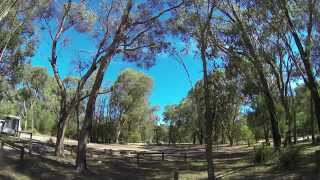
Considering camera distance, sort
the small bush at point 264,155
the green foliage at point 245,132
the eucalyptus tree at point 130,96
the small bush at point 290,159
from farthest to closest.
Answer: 1. the green foliage at point 245,132
2. the eucalyptus tree at point 130,96
3. the small bush at point 264,155
4. the small bush at point 290,159

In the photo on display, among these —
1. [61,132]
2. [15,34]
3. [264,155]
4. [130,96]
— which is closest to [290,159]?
[264,155]

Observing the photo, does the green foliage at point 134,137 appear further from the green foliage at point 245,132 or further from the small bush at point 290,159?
the small bush at point 290,159

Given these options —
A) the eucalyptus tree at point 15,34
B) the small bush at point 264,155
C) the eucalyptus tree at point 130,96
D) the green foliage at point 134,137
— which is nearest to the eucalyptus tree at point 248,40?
the small bush at point 264,155

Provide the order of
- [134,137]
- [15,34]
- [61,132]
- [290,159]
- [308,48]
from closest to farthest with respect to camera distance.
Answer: [290,159] < [308,48] < [61,132] < [15,34] < [134,137]

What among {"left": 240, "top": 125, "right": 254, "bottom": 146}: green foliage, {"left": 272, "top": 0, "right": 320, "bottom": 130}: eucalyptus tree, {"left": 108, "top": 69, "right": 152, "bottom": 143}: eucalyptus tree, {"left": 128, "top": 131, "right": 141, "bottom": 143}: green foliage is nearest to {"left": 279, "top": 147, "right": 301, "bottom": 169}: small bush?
{"left": 272, "top": 0, "right": 320, "bottom": 130}: eucalyptus tree

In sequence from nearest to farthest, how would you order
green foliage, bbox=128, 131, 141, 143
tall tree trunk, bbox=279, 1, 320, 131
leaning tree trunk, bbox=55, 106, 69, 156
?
tall tree trunk, bbox=279, 1, 320, 131 < leaning tree trunk, bbox=55, 106, 69, 156 < green foliage, bbox=128, 131, 141, 143

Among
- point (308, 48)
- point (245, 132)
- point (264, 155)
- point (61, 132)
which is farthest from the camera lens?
point (245, 132)

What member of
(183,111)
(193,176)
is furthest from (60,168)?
(183,111)

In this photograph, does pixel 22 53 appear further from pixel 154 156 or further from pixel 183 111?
→ pixel 183 111

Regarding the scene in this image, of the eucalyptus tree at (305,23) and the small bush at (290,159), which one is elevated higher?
the eucalyptus tree at (305,23)

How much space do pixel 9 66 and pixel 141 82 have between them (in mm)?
35942

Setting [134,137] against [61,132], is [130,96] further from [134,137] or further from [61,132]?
[61,132]

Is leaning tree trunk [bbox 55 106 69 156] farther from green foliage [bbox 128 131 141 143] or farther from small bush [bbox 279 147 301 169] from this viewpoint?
green foliage [bbox 128 131 141 143]

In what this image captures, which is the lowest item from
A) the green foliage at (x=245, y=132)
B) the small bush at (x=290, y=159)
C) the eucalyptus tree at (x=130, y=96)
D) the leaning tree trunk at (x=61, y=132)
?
the small bush at (x=290, y=159)
